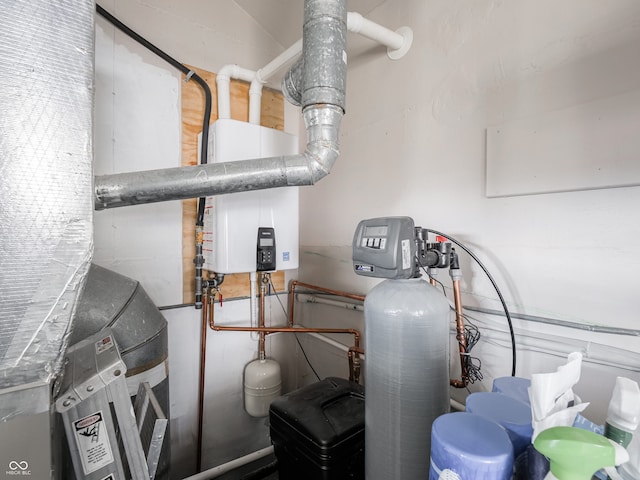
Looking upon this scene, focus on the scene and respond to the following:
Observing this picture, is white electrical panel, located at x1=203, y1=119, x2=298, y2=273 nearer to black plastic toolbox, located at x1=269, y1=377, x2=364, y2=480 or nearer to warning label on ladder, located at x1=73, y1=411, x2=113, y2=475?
black plastic toolbox, located at x1=269, y1=377, x2=364, y2=480

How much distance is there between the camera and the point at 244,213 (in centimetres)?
158

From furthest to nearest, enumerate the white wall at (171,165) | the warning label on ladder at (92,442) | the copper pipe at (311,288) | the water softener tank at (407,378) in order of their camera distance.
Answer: the copper pipe at (311,288) → the white wall at (171,165) → the water softener tank at (407,378) → the warning label on ladder at (92,442)

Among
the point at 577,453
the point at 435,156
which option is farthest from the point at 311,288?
the point at 577,453

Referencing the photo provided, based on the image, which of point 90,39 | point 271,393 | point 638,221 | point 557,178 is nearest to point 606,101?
point 557,178

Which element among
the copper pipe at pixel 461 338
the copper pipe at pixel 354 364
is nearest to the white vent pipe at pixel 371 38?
the copper pipe at pixel 461 338

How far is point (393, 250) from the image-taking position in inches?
32.4

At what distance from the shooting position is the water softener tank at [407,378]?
2.70ft

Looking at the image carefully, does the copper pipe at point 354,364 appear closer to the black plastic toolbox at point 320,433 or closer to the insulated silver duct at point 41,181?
the black plastic toolbox at point 320,433

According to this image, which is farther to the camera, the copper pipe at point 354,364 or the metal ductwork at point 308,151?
the copper pipe at point 354,364

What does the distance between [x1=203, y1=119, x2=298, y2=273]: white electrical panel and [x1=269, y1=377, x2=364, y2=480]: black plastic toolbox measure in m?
0.72

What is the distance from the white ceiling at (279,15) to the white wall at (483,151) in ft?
1.70

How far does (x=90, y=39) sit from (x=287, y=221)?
118 centimetres

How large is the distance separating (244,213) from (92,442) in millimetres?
1094

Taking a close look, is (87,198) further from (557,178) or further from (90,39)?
(557,178)
